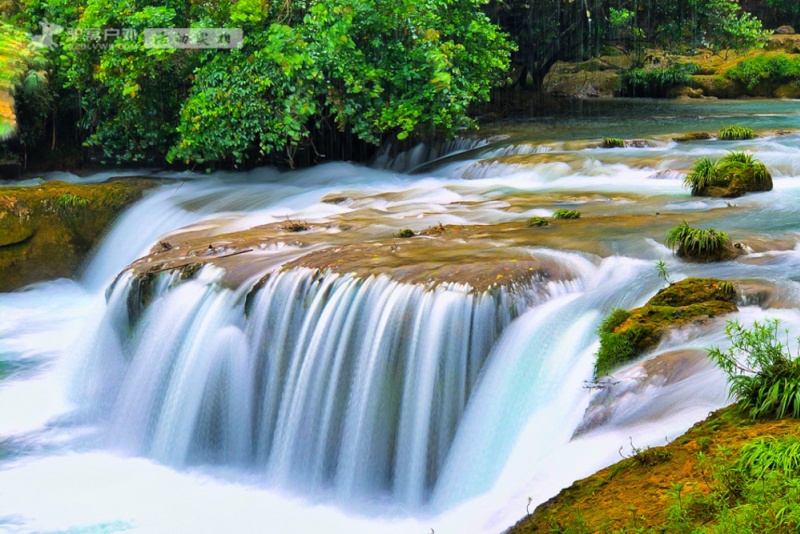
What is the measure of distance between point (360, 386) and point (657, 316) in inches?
96.0

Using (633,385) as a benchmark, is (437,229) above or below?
above

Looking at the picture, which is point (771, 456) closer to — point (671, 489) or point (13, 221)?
point (671, 489)

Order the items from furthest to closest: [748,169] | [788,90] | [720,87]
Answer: [720,87] → [788,90] → [748,169]

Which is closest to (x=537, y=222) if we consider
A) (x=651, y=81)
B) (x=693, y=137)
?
(x=693, y=137)

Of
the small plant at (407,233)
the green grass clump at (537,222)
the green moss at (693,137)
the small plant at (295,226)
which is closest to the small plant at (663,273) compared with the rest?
the green grass clump at (537,222)

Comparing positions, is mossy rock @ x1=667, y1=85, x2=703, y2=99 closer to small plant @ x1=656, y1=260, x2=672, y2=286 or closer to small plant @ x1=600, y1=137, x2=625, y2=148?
small plant @ x1=600, y1=137, x2=625, y2=148

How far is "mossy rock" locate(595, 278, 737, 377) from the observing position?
6070 millimetres

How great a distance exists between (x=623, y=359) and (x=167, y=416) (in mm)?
4448

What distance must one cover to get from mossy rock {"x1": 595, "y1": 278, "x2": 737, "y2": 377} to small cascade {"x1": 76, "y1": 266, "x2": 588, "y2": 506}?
1025mm

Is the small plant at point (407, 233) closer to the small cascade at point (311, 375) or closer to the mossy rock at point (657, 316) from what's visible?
the small cascade at point (311, 375)

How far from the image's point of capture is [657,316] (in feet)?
20.7

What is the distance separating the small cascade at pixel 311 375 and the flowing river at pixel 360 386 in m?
0.02

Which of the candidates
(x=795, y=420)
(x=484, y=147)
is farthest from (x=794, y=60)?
(x=795, y=420)

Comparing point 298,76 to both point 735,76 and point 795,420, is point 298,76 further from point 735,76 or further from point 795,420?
point 735,76
